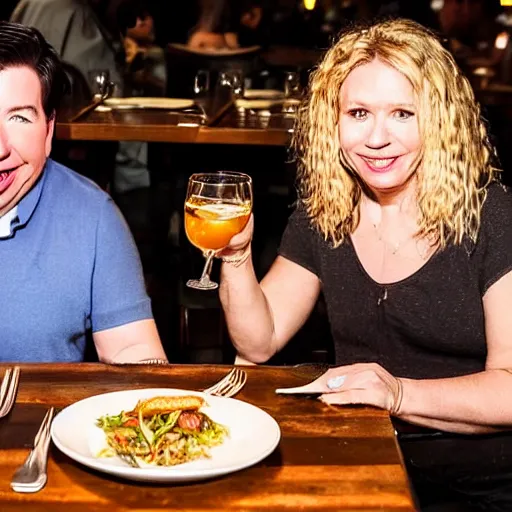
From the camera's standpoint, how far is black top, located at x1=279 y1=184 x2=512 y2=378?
6.82 feet

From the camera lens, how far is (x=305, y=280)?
2.29 m

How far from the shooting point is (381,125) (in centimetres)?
203

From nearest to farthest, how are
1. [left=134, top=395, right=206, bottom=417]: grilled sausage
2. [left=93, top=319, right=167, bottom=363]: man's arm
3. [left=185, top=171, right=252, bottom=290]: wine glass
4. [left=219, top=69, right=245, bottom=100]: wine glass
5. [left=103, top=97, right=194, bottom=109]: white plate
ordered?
[left=134, top=395, right=206, bottom=417]: grilled sausage, [left=185, top=171, right=252, bottom=290]: wine glass, [left=93, top=319, right=167, bottom=363]: man's arm, [left=103, top=97, right=194, bottom=109]: white plate, [left=219, top=69, right=245, bottom=100]: wine glass

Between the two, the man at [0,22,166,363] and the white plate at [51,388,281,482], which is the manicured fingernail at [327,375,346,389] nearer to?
the white plate at [51,388,281,482]

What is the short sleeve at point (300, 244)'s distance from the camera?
228 cm

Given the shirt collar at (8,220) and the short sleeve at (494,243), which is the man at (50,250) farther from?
the short sleeve at (494,243)

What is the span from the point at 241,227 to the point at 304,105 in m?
0.52

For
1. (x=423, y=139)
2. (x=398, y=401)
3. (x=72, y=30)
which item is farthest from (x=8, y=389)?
(x=72, y=30)

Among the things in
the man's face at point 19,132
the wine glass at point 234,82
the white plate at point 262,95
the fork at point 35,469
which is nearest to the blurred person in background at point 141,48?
the white plate at point 262,95

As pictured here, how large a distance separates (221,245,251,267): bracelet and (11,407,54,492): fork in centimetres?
62

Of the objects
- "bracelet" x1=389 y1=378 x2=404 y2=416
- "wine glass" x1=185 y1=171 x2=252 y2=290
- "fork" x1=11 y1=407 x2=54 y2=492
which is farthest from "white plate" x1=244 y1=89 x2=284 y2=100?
"fork" x1=11 y1=407 x2=54 y2=492

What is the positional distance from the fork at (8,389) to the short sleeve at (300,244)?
2.38ft

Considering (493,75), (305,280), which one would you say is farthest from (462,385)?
(493,75)

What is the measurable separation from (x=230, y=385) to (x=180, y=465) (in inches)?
12.3
